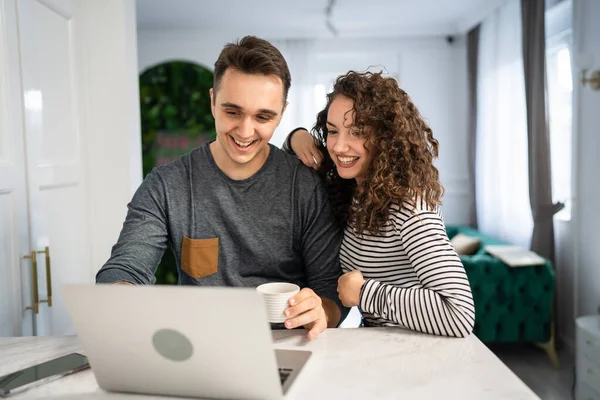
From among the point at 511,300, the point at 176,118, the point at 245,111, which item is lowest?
the point at 511,300

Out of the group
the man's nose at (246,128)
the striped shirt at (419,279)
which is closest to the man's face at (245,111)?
the man's nose at (246,128)

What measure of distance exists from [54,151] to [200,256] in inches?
43.3

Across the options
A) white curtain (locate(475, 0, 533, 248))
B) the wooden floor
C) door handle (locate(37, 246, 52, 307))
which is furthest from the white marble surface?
white curtain (locate(475, 0, 533, 248))

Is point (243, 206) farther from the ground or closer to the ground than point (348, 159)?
closer to the ground

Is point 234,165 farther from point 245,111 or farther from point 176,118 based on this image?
point 176,118

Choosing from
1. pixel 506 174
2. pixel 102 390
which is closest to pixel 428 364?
pixel 102 390

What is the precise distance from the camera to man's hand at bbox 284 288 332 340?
1226 millimetres

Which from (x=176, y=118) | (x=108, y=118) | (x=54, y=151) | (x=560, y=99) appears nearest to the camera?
(x=54, y=151)

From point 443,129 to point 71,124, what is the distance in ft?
15.3

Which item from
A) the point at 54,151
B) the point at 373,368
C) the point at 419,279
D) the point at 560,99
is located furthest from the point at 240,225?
the point at 560,99

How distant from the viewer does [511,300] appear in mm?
3859

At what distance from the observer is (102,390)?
105 centimetres

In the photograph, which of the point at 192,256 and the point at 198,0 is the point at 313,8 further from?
the point at 192,256

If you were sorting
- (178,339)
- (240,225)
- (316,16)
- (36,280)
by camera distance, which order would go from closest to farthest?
(178,339), (240,225), (36,280), (316,16)
